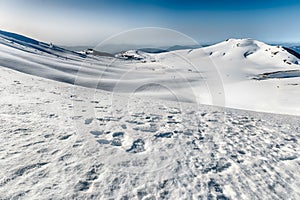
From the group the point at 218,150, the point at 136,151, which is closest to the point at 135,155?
the point at 136,151

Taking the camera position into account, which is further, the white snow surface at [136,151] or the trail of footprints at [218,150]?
the trail of footprints at [218,150]

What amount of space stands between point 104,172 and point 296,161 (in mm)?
4462

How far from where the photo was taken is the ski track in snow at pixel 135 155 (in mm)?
3496

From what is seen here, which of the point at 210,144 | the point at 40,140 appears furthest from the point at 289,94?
the point at 40,140

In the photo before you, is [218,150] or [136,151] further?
[218,150]

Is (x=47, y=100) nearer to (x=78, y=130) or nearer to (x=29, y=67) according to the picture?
(x=78, y=130)

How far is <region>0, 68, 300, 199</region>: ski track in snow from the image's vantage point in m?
3.50

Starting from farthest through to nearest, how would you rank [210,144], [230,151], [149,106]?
1. [149,106]
2. [210,144]
3. [230,151]

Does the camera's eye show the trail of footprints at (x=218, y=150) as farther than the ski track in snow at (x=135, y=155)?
Yes

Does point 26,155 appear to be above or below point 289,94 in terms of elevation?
below

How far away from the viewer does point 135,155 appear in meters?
4.71

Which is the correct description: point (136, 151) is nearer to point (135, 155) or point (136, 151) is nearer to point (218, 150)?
point (135, 155)

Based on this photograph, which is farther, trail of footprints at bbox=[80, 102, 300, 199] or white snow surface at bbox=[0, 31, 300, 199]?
trail of footprints at bbox=[80, 102, 300, 199]

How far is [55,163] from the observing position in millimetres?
3908
